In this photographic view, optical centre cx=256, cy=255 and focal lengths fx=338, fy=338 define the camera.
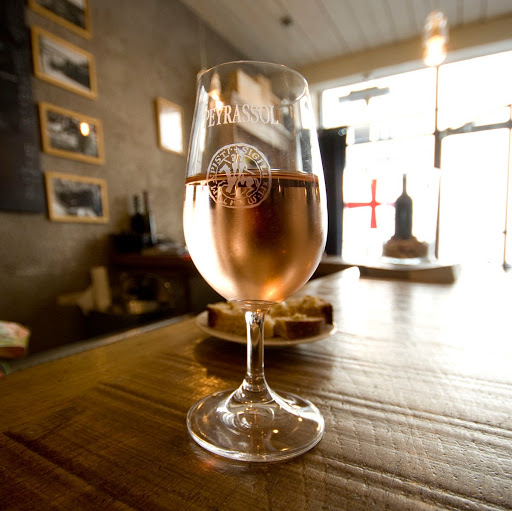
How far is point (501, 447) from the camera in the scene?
27 centimetres

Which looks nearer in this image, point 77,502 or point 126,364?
point 77,502

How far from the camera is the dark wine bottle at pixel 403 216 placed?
160 cm

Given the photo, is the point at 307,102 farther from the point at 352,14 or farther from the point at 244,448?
the point at 352,14

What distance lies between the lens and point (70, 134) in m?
2.20

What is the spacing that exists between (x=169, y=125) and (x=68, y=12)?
3.45 ft

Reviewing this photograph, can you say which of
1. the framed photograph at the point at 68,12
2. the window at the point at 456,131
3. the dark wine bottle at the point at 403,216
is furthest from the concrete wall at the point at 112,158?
the window at the point at 456,131

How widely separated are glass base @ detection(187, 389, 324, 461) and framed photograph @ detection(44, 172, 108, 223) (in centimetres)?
219

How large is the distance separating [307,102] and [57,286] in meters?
2.30

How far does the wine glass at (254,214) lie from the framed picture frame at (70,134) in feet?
7.19

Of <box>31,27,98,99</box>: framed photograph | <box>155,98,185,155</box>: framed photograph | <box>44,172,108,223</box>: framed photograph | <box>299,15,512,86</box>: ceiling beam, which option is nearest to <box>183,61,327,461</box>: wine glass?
<box>44,172,108,223</box>: framed photograph

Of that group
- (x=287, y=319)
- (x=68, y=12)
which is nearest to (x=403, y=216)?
(x=287, y=319)

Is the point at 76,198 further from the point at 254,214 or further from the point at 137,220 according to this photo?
→ the point at 254,214

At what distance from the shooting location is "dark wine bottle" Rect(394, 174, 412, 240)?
1601 mm

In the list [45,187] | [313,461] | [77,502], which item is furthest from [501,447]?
[45,187]
